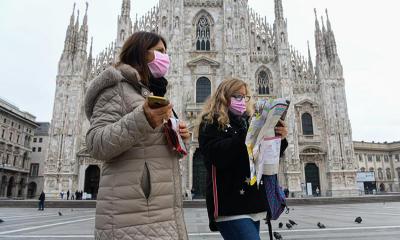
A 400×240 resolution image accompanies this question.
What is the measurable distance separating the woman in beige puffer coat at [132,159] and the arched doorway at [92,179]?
24.7 meters

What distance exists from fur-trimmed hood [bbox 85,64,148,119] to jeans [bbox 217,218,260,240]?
1388mm

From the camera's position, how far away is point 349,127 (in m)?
25.6

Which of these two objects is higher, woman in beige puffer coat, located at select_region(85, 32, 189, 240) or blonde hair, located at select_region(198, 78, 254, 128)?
blonde hair, located at select_region(198, 78, 254, 128)

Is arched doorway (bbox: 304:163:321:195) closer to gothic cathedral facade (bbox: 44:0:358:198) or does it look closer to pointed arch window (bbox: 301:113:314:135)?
gothic cathedral facade (bbox: 44:0:358:198)

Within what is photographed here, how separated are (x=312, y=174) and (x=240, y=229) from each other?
25.7 m

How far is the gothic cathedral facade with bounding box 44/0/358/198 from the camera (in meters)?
24.3

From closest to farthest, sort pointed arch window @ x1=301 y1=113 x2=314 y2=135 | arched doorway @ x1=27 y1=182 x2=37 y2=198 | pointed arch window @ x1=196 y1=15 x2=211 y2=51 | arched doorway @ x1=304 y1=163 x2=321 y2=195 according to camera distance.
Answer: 1. arched doorway @ x1=304 y1=163 x2=321 y2=195
2. pointed arch window @ x1=301 y1=113 x2=314 y2=135
3. pointed arch window @ x1=196 y1=15 x2=211 y2=51
4. arched doorway @ x1=27 y1=182 x2=37 y2=198

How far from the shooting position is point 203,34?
28328mm

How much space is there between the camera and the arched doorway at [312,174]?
25655 mm

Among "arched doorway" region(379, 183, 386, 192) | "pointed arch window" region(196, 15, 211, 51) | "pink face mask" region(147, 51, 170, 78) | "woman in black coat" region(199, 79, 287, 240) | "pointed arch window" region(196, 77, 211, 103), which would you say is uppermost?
"pointed arch window" region(196, 15, 211, 51)

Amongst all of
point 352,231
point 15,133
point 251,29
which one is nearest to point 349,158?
point 251,29

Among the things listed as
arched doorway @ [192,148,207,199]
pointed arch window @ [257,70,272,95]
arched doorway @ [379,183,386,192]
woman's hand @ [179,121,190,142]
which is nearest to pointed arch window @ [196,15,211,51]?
pointed arch window @ [257,70,272,95]

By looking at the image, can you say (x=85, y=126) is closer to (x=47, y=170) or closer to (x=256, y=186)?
(x=47, y=170)

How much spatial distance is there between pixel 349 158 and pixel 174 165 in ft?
87.4
